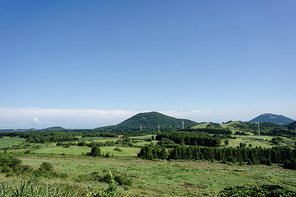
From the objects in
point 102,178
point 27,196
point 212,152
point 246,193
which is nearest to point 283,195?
point 246,193

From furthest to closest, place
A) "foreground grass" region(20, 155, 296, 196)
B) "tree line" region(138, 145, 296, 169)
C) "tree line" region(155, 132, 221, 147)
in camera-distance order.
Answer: "tree line" region(155, 132, 221, 147), "tree line" region(138, 145, 296, 169), "foreground grass" region(20, 155, 296, 196)

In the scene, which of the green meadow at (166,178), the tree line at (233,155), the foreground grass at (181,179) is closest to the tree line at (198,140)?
the tree line at (233,155)

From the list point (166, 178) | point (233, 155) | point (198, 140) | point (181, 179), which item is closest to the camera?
point (181, 179)

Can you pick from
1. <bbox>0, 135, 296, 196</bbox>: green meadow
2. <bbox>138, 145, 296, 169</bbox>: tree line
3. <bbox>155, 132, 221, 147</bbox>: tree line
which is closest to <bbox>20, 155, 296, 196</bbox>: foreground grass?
<bbox>0, 135, 296, 196</bbox>: green meadow

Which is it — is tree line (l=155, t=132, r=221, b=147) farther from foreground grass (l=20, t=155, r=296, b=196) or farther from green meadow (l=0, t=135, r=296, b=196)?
foreground grass (l=20, t=155, r=296, b=196)

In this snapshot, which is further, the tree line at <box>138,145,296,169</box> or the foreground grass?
the tree line at <box>138,145,296,169</box>

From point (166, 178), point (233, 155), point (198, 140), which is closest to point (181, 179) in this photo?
point (166, 178)

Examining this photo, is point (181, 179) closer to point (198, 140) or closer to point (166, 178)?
point (166, 178)

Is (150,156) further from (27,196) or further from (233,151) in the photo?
(27,196)

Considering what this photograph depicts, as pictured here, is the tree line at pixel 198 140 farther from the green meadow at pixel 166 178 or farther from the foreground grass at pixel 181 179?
the foreground grass at pixel 181 179

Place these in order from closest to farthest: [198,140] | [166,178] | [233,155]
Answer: [166,178]
[233,155]
[198,140]

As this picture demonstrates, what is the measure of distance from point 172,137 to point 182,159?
65.5m

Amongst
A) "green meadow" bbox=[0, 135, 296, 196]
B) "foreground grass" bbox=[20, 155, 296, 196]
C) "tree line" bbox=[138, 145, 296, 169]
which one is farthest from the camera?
"tree line" bbox=[138, 145, 296, 169]

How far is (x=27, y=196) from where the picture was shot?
429cm
